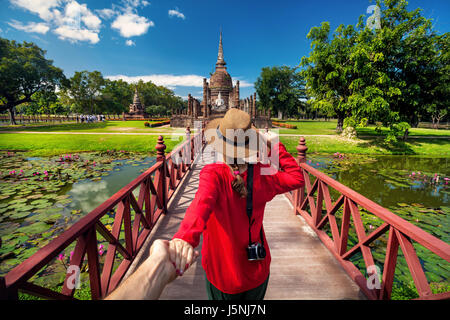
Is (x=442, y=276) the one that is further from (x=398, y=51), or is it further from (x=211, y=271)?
(x=398, y=51)

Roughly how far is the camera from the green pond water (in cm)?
289

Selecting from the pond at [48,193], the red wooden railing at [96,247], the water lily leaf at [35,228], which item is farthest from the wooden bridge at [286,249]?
the water lily leaf at [35,228]

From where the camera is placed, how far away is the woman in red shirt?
47.8 inches

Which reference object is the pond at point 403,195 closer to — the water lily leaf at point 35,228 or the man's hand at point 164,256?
the man's hand at point 164,256

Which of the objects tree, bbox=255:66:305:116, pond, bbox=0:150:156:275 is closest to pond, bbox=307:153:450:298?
pond, bbox=0:150:156:275

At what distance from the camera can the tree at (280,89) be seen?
5262cm

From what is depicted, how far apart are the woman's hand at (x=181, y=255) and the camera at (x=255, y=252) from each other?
1.73 feet

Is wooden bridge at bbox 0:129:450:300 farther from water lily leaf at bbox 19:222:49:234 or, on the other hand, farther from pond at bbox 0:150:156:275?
water lily leaf at bbox 19:222:49:234

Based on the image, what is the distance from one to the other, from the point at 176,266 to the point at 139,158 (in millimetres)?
11547

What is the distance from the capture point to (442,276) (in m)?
3.15
